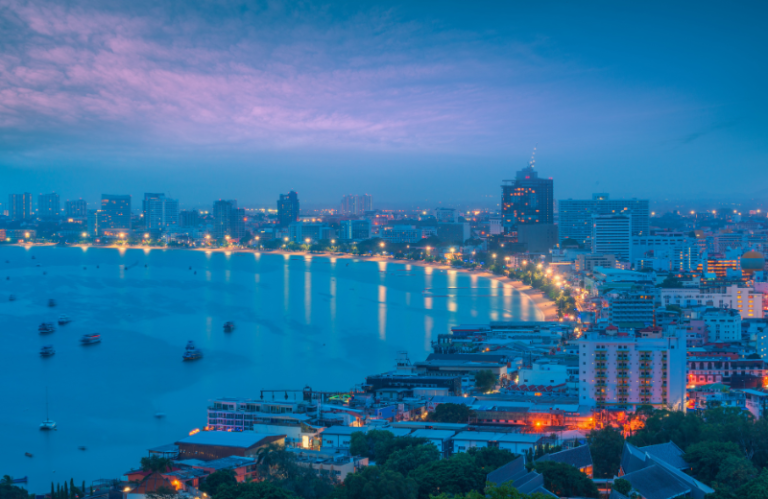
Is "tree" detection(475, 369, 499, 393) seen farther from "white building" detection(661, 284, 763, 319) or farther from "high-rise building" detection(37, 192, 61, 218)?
"high-rise building" detection(37, 192, 61, 218)

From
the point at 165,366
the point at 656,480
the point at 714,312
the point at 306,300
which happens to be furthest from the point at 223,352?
the point at 656,480

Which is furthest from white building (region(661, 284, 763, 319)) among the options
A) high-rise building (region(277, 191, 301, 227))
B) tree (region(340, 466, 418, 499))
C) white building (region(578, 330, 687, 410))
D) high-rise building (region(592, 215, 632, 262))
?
high-rise building (region(277, 191, 301, 227))

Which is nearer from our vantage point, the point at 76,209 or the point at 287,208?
the point at 287,208

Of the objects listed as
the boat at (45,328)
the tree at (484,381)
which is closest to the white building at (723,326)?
the tree at (484,381)

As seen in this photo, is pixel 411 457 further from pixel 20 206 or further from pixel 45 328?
pixel 20 206

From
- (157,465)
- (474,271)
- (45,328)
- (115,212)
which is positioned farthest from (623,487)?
(115,212)

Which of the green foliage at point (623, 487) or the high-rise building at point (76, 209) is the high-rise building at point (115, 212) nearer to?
the high-rise building at point (76, 209)
